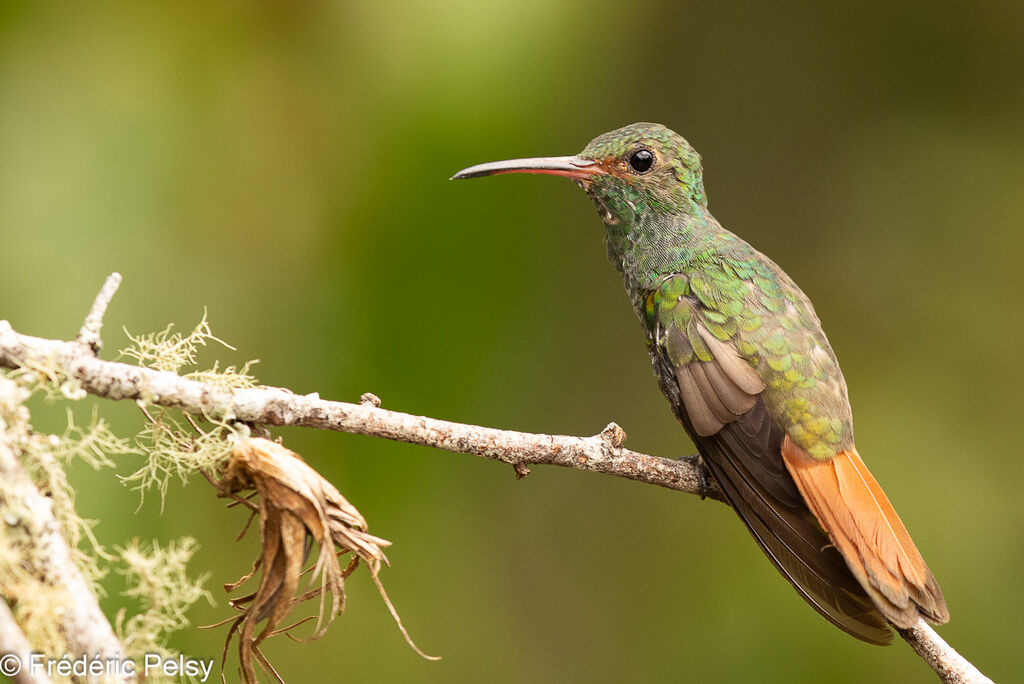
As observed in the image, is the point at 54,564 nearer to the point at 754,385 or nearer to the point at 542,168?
the point at 754,385

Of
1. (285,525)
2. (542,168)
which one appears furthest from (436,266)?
(285,525)

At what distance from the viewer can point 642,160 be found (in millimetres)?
2760

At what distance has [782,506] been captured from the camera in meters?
2.24

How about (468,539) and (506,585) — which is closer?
(468,539)

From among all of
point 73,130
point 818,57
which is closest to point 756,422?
point 73,130

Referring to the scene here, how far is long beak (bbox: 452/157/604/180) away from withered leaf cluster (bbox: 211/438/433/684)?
1.30m

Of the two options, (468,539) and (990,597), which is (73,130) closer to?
(468,539)

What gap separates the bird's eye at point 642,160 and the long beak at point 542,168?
92 millimetres

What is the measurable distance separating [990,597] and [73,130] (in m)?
3.65

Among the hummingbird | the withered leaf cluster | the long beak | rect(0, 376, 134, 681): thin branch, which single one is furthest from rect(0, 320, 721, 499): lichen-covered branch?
the long beak

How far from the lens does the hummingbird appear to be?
6.79 ft

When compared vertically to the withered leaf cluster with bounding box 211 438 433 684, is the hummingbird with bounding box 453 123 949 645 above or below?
above

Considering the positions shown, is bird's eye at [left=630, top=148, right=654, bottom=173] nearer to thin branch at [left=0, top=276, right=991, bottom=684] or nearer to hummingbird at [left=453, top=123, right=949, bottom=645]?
hummingbird at [left=453, top=123, right=949, bottom=645]

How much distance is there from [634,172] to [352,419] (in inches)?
54.4
